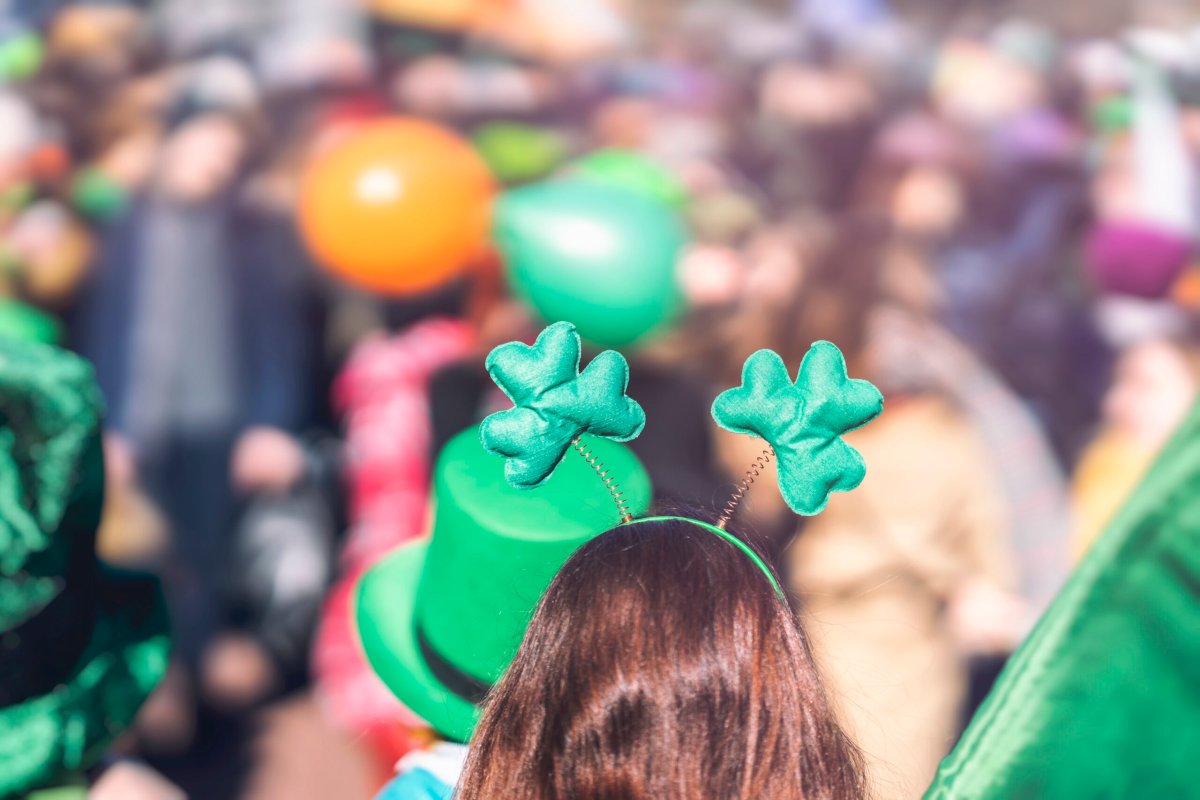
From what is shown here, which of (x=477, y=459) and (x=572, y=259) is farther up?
(x=477, y=459)

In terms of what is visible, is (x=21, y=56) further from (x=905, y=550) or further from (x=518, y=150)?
(x=905, y=550)

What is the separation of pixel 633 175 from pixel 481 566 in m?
1.41

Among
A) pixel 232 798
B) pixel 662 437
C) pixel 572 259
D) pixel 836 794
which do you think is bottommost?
pixel 232 798

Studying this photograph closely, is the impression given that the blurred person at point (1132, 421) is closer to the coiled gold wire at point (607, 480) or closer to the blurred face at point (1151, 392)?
the blurred face at point (1151, 392)

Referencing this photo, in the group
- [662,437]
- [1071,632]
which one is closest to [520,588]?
[1071,632]

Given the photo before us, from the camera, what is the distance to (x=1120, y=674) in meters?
0.71

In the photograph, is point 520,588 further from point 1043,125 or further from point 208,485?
point 1043,125

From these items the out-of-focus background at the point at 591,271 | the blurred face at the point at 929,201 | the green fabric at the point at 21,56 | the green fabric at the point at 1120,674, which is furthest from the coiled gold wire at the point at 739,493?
the green fabric at the point at 21,56

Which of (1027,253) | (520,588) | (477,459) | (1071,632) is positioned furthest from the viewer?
(1027,253)

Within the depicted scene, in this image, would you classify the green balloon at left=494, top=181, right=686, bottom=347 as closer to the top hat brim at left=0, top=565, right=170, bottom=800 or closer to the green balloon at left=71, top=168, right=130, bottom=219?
the top hat brim at left=0, top=565, right=170, bottom=800

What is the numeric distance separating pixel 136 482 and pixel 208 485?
0.17m

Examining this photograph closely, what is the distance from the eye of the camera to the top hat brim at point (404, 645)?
1.03 meters

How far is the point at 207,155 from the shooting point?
230 centimetres

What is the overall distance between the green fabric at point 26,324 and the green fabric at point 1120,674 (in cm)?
174
